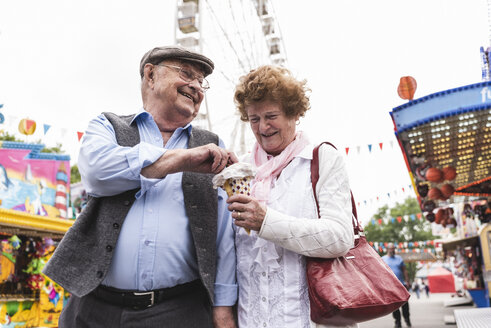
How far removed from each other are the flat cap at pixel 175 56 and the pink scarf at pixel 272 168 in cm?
60

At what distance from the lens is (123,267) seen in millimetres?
1764

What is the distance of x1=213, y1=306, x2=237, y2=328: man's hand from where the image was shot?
188 cm

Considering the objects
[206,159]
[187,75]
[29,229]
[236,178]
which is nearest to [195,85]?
[187,75]

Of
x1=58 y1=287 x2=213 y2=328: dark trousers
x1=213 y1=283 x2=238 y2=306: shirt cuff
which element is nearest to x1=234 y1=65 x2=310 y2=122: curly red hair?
x1=213 y1=283 x2=238 y2=306: shirt cuff

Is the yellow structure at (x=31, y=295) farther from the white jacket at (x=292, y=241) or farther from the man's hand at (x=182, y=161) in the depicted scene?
the white jacket at (x=292, y=241)

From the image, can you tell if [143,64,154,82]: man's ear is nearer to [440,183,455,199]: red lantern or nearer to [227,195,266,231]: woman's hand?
[227,195,266,231]: woman's hand

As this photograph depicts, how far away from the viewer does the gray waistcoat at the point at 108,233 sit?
1689mm

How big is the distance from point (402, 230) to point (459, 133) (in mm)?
46625

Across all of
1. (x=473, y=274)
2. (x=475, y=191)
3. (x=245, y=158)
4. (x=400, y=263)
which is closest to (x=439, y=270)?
(x=473, y=274)

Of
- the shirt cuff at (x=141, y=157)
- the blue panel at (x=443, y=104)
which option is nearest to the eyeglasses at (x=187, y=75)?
the shirt cuff at (x=141, y=157)

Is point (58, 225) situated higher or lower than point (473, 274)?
higher

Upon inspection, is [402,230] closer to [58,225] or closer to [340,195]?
[58,225]

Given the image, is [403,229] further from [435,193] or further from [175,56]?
[175,56]

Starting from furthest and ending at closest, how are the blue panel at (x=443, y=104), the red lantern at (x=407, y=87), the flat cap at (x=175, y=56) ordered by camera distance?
1. the red lantern at (x=407, y=87)
2. the blue panel at (x=443, y=104)
3. the flat cap at (x=175, y=56)
